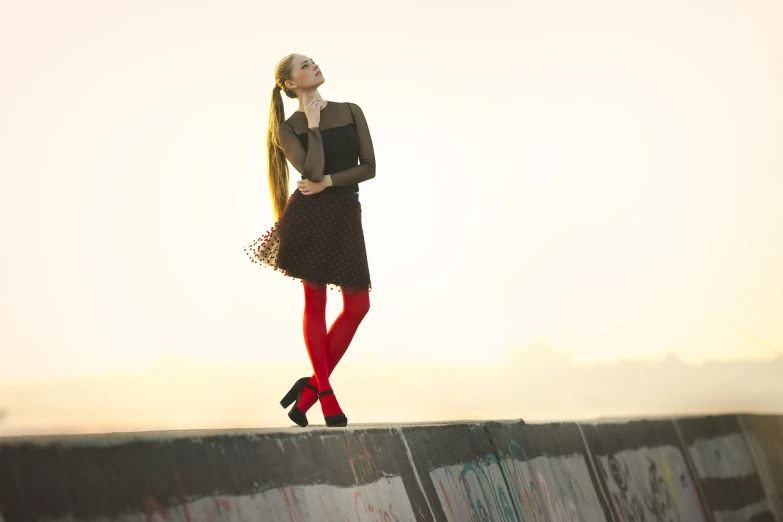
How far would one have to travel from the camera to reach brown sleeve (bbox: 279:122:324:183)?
4.83 metres

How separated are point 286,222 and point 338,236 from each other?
9.2 inches

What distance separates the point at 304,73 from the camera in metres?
4.97

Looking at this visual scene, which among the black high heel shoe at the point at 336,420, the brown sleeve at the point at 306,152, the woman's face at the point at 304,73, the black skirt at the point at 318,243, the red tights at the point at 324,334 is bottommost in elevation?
the black high heel shoe at the point at 336,420

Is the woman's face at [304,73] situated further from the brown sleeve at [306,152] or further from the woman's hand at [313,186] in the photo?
the woman's hand at [313,186]

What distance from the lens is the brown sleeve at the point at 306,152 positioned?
4.83 metres

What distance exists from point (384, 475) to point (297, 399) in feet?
4.74

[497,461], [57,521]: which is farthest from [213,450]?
[497,461]

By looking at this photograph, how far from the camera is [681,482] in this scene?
673 centimetres

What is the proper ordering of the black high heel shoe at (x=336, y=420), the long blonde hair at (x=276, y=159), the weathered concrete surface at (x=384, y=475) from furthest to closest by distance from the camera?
the long blonde hair at (x=276, y=159) → the black high heel shoe at (x=336, y=420) → the weathered concrete surface at (x=384, y=475)

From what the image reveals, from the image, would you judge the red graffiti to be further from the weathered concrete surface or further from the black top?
the black top

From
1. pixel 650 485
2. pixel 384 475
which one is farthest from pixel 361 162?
pixel 650 485

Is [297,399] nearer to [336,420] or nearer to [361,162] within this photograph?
[336,420]

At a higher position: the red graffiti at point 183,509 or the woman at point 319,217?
the woman at point 319,217

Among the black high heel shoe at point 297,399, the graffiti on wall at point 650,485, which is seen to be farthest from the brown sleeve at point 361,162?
the graffiti on wall at point 650,485
